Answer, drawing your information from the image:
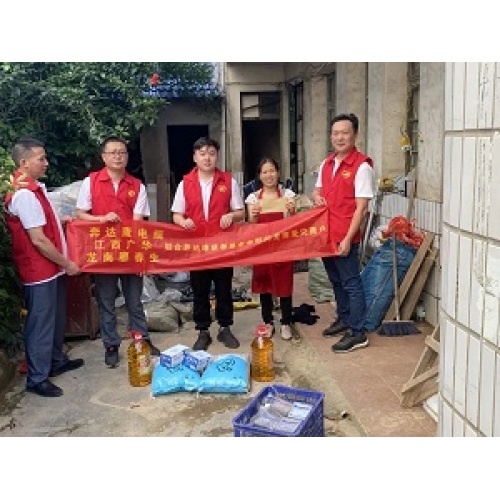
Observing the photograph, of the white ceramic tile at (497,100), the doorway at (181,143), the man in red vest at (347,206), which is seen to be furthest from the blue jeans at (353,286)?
the doorway at (181,143)

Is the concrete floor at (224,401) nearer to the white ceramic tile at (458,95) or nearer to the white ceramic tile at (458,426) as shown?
the white ceramic tile at (458,426)

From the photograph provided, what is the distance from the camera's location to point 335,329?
4.96m

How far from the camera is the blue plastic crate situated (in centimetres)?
282

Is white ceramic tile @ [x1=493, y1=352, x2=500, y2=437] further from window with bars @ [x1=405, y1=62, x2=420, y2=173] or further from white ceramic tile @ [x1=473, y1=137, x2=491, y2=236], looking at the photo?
window with bars @ [x1=405, y1=62, x2=420, y2=173]

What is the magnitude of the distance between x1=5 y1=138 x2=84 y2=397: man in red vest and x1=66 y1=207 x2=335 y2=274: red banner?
0.21 meters

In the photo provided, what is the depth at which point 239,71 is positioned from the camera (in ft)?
35.2

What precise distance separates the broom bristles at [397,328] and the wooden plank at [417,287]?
15 centimetres

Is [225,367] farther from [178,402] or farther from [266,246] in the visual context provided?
[266,246]

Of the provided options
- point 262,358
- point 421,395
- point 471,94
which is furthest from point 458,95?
point 262,358

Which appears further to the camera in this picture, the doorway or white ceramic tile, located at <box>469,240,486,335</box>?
the doorway

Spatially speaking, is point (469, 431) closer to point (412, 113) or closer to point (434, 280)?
point (434, 280)

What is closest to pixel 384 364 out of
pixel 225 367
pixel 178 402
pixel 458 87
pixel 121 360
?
pixel 225 367

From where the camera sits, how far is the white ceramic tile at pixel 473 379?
144 centimetres

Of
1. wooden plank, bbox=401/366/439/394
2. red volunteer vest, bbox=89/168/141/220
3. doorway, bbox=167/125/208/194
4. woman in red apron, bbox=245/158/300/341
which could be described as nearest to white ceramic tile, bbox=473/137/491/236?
wooden plank, bbox=401/366/439/394
